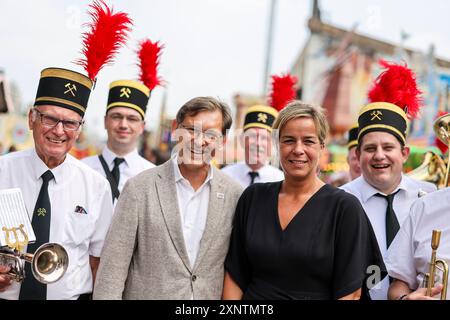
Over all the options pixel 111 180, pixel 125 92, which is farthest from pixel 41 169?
pixel 125 92

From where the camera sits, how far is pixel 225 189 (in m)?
3.61

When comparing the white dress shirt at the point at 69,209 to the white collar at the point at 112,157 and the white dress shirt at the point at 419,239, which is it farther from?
the white dress shirt at the point at 419,239

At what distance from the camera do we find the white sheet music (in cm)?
324

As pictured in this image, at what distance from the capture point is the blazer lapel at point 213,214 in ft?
11.0

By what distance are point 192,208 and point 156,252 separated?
0.38 metres

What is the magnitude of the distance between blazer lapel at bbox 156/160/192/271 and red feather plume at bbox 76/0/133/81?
3.76ft

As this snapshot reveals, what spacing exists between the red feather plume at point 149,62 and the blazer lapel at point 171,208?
2.81 meters

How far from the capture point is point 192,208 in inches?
138

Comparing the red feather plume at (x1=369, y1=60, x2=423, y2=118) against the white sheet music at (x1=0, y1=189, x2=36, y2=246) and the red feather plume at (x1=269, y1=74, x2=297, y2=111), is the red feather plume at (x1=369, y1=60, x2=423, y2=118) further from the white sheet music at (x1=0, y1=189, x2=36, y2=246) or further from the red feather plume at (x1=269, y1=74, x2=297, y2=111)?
the white sheet music at (x1=0, y1=189, x2=36, y2=246)

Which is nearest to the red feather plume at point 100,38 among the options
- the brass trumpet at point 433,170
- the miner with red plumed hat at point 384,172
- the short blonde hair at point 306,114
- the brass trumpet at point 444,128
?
the short blonde hair at point 306,114

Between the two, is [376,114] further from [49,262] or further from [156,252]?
[49,262]
